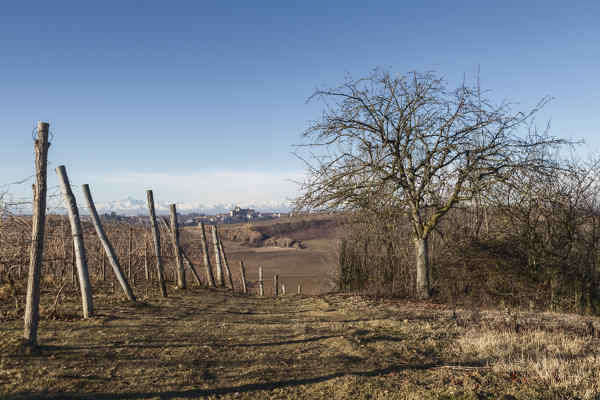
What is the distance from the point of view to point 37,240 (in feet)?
15.6

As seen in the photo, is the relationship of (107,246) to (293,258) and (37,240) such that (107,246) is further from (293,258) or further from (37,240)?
(293,258)

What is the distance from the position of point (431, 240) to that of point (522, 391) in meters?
10.4

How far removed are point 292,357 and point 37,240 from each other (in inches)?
150

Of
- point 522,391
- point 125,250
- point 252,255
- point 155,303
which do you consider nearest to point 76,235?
point 155,303

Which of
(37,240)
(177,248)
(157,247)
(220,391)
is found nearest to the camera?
(220,391)

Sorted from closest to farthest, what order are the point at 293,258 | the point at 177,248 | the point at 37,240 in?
the point at 37,240 < the point at 177,248 < the point at 293,258

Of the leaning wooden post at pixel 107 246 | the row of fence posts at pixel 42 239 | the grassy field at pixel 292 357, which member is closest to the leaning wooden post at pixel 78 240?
the row of fence posts at pixel 42 239

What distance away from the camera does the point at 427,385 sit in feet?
14.9

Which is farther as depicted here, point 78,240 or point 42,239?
point 78,240

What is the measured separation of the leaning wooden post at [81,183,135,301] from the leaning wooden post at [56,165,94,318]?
3.15 ft

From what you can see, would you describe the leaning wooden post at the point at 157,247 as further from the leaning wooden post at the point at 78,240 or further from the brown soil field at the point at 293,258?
the brown soil field at the point at 293,258

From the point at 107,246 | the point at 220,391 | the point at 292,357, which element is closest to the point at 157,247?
the point at 107,246

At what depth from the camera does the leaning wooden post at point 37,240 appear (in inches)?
182

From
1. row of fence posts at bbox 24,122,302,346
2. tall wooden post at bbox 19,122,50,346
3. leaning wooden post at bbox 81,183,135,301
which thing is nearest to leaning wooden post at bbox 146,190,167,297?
row of fence posts at bbox 24,122,302,346
